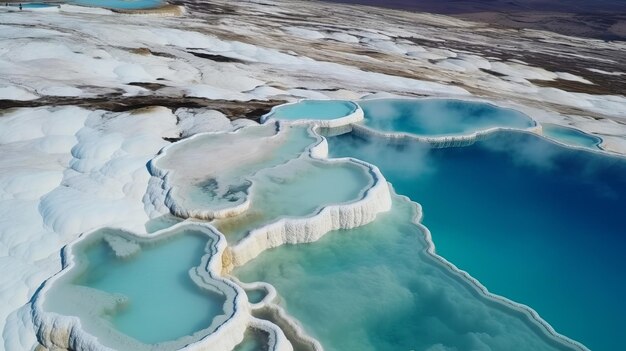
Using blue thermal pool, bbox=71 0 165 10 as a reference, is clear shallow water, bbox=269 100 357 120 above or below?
above

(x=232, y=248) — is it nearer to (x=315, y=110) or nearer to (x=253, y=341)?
(x=253, y=341)

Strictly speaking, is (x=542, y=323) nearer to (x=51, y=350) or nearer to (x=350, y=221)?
(x=350, y=221)

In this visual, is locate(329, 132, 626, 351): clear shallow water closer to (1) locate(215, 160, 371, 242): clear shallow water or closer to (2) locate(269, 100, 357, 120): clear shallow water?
(2) locate(269, 100, 357, 120): clear shallow water

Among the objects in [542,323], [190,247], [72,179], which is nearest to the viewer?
[542,323]

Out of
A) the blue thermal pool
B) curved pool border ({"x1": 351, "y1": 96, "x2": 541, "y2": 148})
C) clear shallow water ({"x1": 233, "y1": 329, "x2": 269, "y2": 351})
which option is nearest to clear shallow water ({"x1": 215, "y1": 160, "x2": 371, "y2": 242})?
clear shallow water ({"x1": 233, "y1": 329, "x2": 269, "y2": 351})

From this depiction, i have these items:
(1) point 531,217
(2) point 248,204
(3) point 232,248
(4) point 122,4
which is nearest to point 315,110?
(2) point 248,204

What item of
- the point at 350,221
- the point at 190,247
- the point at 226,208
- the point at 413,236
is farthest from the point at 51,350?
the point at 413,236
